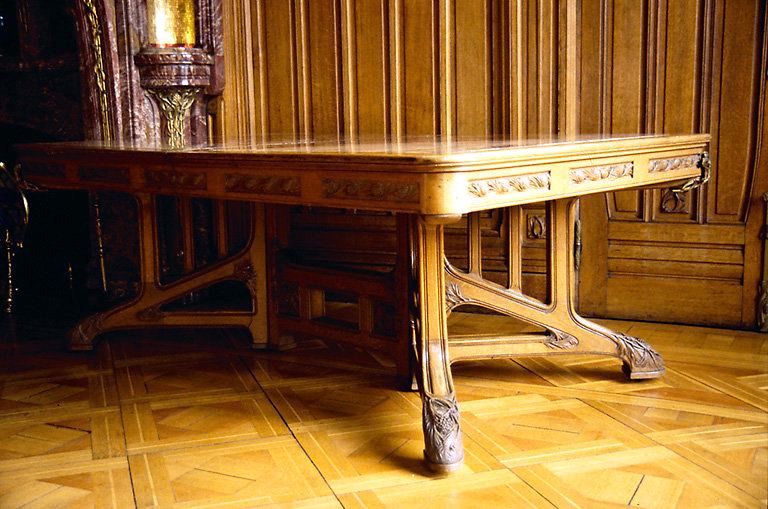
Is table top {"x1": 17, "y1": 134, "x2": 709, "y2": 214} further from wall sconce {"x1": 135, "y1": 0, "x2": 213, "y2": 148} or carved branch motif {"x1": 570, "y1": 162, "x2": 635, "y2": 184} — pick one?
wall sconce {"x1": 135, "y1": 0, "x2": 213, "y2": 148}

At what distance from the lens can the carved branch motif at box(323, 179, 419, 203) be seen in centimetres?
216

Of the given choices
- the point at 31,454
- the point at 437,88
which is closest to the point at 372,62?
the point at 437,88

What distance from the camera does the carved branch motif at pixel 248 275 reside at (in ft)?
11.7

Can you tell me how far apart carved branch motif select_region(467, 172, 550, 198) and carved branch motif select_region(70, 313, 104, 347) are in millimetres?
2118

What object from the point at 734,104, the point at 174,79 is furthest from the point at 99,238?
the point at 734,104

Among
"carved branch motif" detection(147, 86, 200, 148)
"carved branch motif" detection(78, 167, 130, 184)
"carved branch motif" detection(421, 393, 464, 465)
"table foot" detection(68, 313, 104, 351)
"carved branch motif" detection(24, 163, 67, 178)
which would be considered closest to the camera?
"carved branch motif" detection(421, 393, 464, 465)

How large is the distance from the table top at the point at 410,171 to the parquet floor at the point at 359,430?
698 millimetres

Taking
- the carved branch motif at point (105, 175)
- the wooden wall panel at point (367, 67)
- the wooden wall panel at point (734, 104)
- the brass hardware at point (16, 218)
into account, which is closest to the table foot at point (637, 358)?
the wooden wall panel at point (734, 104)

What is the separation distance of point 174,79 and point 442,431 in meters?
2.51

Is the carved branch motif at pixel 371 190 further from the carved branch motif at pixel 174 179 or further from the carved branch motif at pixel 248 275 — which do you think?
the carved branch motif at pixel 248 275

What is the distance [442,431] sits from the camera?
7.71ft

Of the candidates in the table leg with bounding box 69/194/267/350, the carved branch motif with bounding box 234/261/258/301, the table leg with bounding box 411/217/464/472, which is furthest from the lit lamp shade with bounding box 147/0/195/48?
the table leg with bounding box 411/217/464/472

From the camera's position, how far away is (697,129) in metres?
3.66

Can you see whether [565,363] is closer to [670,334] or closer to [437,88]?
[670,334]
